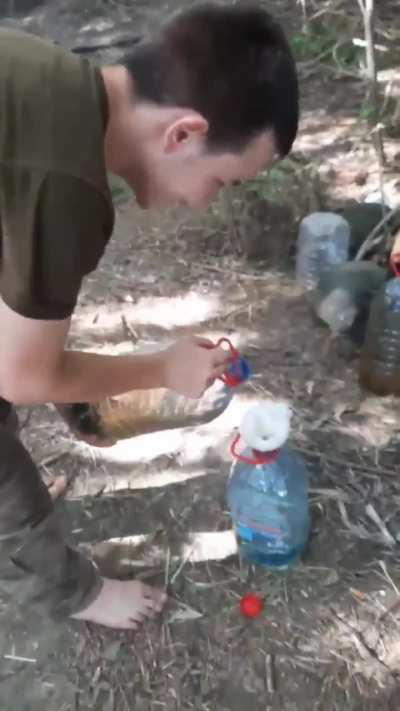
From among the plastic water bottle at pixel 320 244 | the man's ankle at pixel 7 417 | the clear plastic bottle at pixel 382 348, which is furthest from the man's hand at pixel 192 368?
the plastic water bottle at pixel 320 244

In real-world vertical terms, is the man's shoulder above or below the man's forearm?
above

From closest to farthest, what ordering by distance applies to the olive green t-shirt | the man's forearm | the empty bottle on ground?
the olive green t-shirt
the man's forearm
the empty bottle on ground

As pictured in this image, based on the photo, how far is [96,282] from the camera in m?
2.84

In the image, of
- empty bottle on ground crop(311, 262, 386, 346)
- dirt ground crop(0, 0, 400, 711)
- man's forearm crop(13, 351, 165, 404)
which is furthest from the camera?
empty bottle on ground crop(311, 262, 386, 346)

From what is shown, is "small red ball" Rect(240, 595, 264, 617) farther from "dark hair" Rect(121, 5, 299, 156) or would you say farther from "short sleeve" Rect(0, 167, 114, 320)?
"dark hair" Rect(121, 5, 299, 156)

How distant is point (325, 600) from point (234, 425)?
0.58 meters

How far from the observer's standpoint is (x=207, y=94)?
1.09 meters

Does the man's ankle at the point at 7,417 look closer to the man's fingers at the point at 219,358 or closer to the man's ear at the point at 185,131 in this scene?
the man's fingers at the point at 219,358

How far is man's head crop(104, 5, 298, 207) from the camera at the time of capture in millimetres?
1095

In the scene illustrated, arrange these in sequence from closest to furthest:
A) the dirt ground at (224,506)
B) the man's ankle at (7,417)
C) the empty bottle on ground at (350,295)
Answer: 1. the man's ankle at (7,417)
2. the dirt ground at (224,506)
3. the empty bottle on ground at (350,295)

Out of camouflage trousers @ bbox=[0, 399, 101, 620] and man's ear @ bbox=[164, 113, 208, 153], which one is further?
camouflage trousers @ bbox=[0, 399, 101, 620]

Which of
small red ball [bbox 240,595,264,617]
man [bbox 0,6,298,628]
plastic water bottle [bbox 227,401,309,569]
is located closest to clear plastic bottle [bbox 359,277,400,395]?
plastic water bottle [bbox 227,401,309,569]

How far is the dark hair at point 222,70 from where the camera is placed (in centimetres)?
109

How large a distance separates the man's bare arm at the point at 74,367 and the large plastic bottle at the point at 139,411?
1.19 ft
